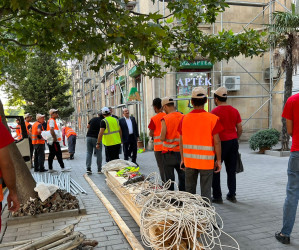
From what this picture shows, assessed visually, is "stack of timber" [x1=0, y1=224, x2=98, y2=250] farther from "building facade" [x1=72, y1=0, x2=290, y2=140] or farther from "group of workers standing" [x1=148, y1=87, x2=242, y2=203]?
"building facade" [x1=72, y1=0, x2=290, y2=140]

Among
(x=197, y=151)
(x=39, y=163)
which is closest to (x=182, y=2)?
(x=197, y=151)

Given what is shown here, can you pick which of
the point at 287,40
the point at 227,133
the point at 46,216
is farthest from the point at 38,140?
the point at 287,40

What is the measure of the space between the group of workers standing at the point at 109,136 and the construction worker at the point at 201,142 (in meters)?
4.00

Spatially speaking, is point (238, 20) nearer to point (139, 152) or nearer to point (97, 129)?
point (139, 152)

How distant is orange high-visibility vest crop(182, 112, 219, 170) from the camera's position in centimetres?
372

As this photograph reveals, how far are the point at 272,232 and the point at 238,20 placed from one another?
1401cm

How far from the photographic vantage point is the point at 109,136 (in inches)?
300

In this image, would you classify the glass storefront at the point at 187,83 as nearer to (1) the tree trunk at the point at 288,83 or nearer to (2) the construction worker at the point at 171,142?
(1) the tree trunk at the point at 288,83

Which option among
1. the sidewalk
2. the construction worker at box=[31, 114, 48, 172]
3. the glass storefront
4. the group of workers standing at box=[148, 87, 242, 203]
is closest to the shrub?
the sidewalk

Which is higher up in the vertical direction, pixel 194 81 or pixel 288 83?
pixel 194 81

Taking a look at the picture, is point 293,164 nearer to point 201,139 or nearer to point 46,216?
point 201,139

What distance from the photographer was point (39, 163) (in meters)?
9.04

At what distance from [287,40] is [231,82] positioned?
4768 mm

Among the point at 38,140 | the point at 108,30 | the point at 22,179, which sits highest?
the point at 108,30
